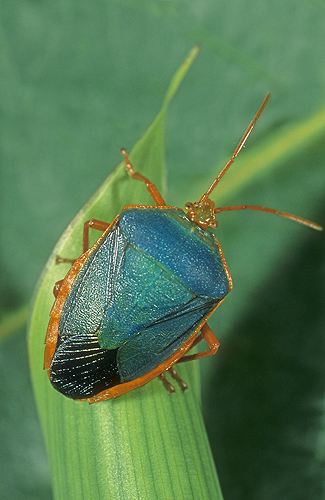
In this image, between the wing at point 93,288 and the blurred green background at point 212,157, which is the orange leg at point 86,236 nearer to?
the wing at point 93,288

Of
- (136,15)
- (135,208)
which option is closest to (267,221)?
(135,208)

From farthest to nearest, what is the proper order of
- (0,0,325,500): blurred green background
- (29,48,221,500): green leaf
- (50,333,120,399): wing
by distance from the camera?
(0,0,325,500): blurred green background → (50,333,120,399): wing → (29,48,221,500): green leaf

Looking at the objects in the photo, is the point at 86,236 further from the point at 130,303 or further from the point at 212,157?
the point at 212,157

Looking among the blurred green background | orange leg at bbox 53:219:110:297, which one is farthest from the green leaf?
the blurred green background

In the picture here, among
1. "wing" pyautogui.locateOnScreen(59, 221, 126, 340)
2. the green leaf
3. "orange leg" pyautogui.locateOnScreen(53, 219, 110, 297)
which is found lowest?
the green leaf

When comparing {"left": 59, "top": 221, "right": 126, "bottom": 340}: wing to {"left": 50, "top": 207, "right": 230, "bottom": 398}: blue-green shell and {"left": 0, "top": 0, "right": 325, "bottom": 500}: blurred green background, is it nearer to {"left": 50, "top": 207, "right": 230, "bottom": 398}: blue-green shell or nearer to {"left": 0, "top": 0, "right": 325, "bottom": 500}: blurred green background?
{"left": 50, "top": 207, "right": 230, "bottom": 398}: blue-green shell

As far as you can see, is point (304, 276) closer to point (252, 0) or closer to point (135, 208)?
point (135, 208)

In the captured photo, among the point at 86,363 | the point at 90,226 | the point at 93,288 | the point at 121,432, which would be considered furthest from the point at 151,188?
the point at 121,432
